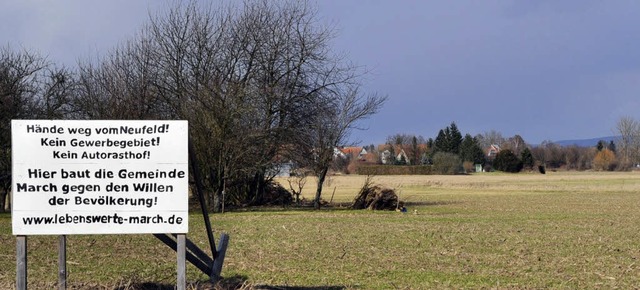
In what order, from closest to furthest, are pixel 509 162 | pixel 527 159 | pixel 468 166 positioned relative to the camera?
pixel 509 162, pixel 527 159, pixel 468 166

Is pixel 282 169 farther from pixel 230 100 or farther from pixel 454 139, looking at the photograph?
pixel 454 139

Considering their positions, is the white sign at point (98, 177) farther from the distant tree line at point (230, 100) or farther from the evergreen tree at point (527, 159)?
the evergreen tree at point (527, 159)

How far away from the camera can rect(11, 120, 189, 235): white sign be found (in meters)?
7.88

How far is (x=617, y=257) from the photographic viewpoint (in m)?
13.9

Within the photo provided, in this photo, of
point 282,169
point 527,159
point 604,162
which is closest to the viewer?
point 282,169

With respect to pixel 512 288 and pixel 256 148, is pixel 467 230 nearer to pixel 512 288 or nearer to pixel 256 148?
pixel 512 288

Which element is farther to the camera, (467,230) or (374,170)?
(374,170)

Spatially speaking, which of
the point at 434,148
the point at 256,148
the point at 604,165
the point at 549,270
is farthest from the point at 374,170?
the point at 549,270

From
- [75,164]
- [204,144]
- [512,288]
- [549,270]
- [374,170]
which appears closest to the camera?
[75,164]

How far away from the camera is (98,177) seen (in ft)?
26.0

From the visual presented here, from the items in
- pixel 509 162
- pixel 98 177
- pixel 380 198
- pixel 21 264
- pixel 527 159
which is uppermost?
pixel 527 159

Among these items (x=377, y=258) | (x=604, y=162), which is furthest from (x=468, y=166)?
(x=377, y=258)

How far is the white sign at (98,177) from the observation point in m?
7.88

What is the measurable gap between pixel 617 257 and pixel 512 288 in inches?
170
